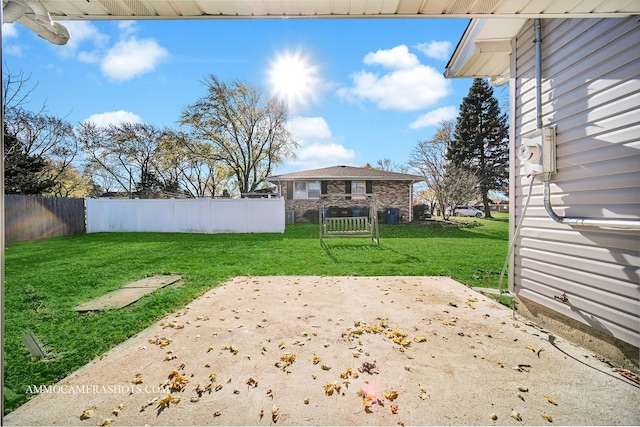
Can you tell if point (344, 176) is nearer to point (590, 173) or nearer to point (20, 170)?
Answer: point (590, 173)

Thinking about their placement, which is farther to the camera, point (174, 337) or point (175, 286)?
point (175, 286)

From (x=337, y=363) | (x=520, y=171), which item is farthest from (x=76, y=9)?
(x=520, y=171)

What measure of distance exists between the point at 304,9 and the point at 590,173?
2.70 m

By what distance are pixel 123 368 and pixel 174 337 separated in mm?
547

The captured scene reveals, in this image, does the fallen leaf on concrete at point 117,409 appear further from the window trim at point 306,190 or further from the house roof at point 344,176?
the window trim at point 306,190

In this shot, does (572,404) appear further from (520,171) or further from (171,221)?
(171,221)

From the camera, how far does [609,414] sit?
1783 mm

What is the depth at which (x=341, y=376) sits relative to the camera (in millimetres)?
2176

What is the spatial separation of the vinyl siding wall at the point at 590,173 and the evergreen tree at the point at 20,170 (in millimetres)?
19434

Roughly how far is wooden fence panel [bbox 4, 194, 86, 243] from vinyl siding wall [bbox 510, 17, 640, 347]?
13.4 meters

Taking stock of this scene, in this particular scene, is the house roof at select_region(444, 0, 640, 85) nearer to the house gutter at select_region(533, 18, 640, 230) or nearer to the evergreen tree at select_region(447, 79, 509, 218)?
the house gutter at select_region(533, 18, 640, 230)

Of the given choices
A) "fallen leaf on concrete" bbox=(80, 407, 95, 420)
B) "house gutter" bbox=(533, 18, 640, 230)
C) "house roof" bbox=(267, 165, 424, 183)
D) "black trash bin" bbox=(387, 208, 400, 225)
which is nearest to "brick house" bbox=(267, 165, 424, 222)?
"house roof" bbox=(267, 165, 424, 183)

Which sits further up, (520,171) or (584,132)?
(584,132)

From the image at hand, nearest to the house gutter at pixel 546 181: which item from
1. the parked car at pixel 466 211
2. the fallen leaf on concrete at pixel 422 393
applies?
the fallen leaf on concrete at pixel 422 393
